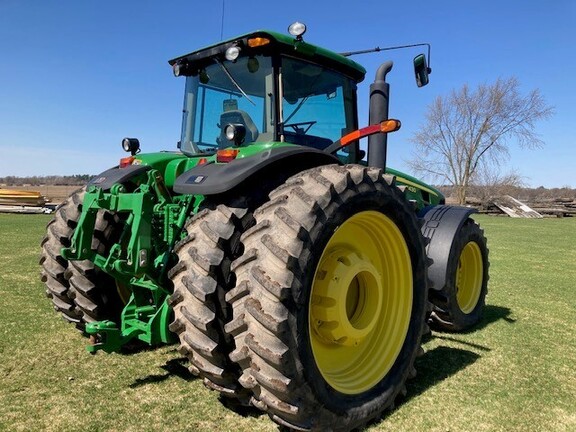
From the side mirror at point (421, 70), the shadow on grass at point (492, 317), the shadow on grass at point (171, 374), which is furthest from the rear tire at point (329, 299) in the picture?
the shadow on grass at point (492, 317)

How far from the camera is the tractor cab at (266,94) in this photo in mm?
3424

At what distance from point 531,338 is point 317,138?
2.83 metres

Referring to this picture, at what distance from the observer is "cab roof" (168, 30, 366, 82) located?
132 inches

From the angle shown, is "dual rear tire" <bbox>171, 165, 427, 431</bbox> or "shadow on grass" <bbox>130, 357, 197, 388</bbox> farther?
"shadow on grass" <bbox>130, 357, 197, 388</bbox>

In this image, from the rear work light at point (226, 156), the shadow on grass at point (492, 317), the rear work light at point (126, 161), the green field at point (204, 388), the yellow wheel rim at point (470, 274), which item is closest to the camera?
the green field at point (204, 388)

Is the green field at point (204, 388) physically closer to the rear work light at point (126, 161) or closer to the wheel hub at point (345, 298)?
the wheel hub at point (345, 298)

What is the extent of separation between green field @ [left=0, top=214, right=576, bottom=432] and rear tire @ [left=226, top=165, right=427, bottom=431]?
1.13ft

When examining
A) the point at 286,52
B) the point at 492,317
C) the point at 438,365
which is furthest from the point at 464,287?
the point at 286,52

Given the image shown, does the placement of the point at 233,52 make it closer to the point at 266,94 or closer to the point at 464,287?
the point at 266,94

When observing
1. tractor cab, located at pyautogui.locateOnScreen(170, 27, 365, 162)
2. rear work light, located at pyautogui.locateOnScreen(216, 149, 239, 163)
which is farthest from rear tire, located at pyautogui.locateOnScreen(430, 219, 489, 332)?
rear work light, located at pyautogui.locateOnScreen(216, 149, 239, 163)

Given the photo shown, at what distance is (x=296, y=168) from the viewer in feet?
10.3

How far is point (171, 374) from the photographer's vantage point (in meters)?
3.41

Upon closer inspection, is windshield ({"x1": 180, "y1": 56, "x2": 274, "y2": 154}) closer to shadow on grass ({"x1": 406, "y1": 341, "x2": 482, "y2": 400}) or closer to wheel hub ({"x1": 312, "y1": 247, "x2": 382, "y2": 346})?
wheel hub ({"x1": 312, "y1": 247, "x2": 382, "y2": 346})

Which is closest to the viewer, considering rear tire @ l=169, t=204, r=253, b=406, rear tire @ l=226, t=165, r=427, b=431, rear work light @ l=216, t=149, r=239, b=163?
rear tire @ l=226, t=165, r=427, b=431
